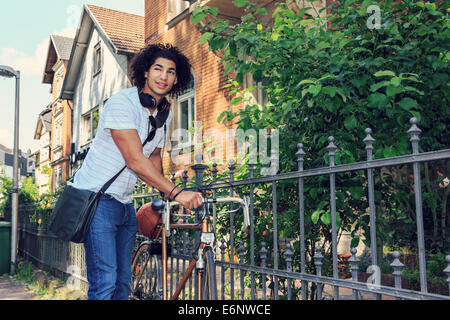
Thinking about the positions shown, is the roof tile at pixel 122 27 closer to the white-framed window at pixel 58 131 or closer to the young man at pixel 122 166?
the white-framed window at pixel 58 131

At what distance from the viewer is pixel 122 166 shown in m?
3.12

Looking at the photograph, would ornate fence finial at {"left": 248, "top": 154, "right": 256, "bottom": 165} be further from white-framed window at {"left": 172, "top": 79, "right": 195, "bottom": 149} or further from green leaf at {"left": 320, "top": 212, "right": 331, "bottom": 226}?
white-framed window at {"left": 172, "top": 79, "right": 195, "bottom": 149}

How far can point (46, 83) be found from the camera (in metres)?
33.2

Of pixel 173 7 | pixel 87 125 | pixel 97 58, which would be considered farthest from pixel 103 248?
pixel 87 125

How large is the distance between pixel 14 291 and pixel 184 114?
6.85 meters

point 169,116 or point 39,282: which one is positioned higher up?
point 169,116

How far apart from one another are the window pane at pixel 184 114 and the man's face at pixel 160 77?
991 cm

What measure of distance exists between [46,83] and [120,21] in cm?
1533

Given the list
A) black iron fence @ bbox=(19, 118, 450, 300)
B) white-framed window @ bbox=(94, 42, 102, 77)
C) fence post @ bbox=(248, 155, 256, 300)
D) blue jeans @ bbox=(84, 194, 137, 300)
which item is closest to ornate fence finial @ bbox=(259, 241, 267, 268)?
black iron fence @ bbox=(19, 118, 450, 300)

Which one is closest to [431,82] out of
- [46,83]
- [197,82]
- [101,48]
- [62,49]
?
[197,82]

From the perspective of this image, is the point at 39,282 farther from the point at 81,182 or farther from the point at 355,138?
the point at 355,138

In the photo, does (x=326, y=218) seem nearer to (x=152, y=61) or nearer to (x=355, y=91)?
(x=355, y=91)

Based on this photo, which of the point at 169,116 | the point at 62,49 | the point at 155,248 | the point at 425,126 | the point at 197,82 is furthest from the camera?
the point at 62,49

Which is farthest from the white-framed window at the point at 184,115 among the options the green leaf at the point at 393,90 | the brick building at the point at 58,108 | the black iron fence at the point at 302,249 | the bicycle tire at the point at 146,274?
the brick building at the point at 58,108
